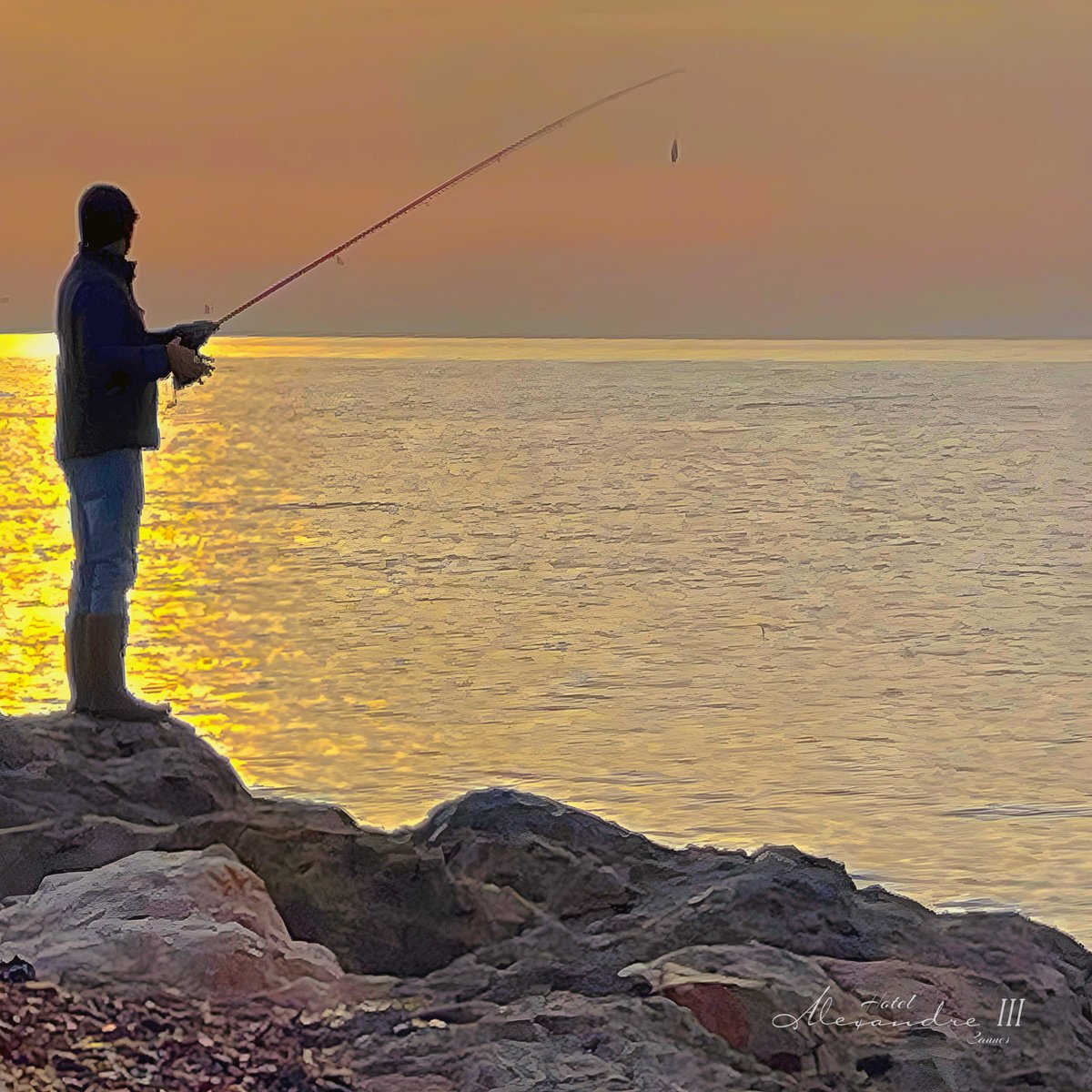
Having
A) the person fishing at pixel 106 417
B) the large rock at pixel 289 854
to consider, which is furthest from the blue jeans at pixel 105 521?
the large rock at pixel 289 854

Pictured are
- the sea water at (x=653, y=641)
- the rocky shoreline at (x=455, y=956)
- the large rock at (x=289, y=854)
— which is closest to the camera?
the rocky shoreline at (x=455, y=956)

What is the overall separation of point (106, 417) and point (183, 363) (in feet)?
1.06

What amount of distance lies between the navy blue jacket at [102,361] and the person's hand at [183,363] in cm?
3

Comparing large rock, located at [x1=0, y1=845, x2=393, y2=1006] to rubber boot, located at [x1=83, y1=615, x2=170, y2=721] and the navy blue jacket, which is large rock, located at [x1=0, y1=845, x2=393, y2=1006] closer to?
rubber boot, located at [x1=83, y1=615, x2=170, y2=721]

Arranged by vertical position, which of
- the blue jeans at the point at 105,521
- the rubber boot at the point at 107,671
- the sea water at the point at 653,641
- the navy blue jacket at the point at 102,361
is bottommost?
the sea water at the point at 653,641

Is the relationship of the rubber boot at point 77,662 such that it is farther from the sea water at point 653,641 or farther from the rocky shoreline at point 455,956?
the sea water at point 653,641

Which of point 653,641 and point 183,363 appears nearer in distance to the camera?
point 183,363

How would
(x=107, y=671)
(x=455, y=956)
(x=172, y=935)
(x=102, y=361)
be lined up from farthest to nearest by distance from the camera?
1. (x=107, y=671)
2. (x=102, y=361)
3. (x=455, y=956)
4. (x=172, y=935)

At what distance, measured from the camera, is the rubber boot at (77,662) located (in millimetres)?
7305

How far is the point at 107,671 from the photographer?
731cm

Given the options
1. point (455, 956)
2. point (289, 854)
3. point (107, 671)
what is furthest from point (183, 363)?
point (455, 956)

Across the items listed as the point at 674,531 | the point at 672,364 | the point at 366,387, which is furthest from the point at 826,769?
the point at 672,364

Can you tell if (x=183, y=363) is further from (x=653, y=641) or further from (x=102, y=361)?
(x=653, y=641)

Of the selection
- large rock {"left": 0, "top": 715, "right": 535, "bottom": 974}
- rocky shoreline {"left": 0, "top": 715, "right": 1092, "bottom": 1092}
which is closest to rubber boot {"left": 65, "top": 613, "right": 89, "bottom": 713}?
rocky shoreline {"left": 0, "top": 715, "right": 1092, "bottom": 1092}
